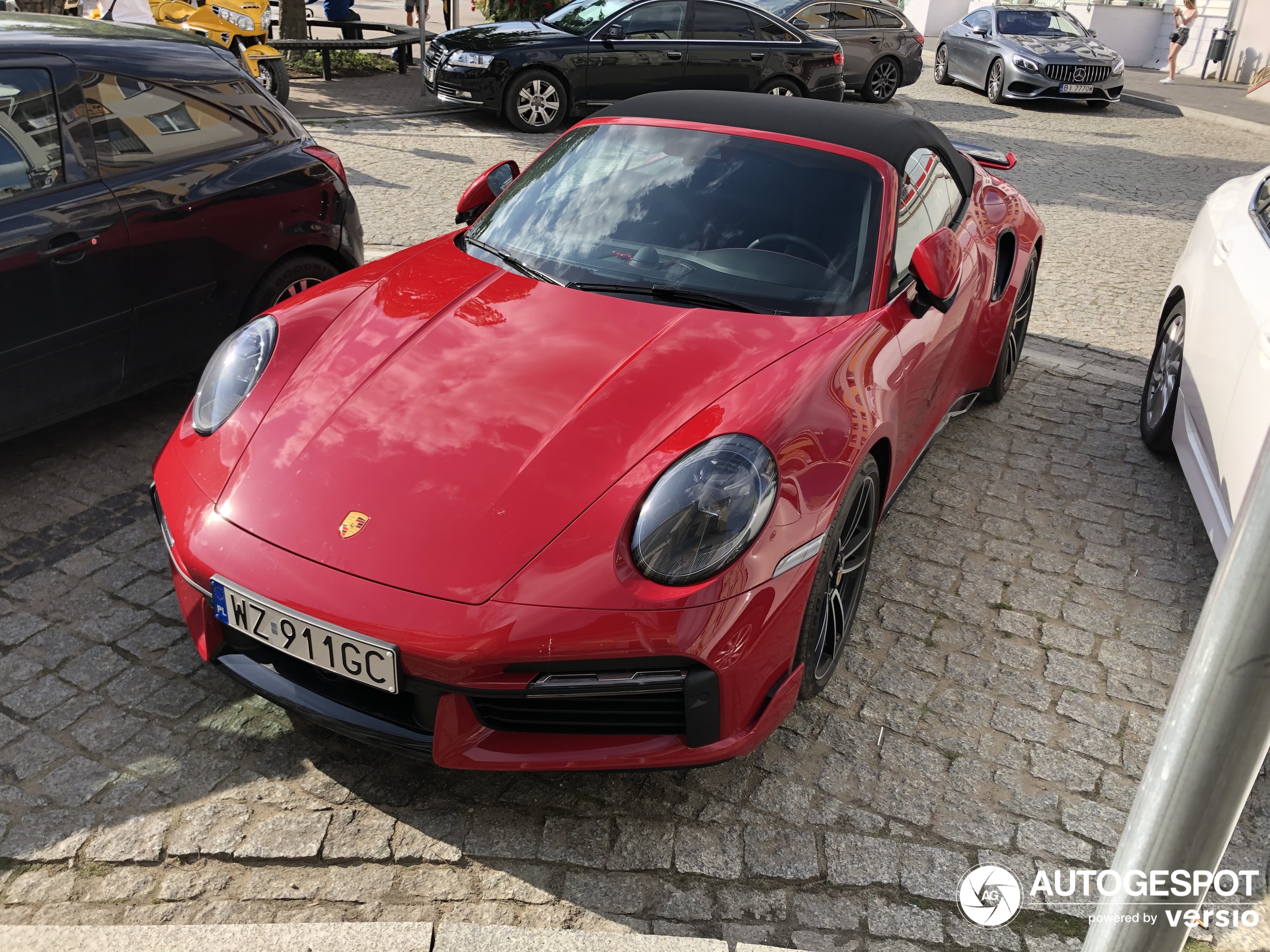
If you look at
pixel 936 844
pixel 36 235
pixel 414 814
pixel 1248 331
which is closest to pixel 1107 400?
pixel 1248 331

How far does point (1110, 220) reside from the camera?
9.71 m

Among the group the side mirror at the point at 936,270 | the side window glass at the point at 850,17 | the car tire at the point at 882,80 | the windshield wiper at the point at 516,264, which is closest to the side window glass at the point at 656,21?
the side window glass at the point at 850,17

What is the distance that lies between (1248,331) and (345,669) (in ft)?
11.0

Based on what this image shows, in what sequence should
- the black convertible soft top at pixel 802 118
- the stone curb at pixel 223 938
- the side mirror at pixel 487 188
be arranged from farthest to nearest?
the side mirror at pixel 487 188
the black convertible soft top at pixel 802 118
the stone curb at pixel 223 938

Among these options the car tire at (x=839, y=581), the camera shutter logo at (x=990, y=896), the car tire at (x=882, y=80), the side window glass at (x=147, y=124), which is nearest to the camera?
the camera shutter logo at (x=990, y=896)

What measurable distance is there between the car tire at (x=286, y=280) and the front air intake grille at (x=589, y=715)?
2.78 metres

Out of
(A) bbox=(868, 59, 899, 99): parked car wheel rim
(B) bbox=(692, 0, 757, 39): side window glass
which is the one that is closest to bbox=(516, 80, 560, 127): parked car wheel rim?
(B) bbox=(692, 0, 757, 39): side window glass

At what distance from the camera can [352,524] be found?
265 centimetres

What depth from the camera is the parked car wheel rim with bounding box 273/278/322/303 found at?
5059mm

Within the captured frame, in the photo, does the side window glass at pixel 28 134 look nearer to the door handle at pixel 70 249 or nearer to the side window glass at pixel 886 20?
the door handle at pixel 70 249

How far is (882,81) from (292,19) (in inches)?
319

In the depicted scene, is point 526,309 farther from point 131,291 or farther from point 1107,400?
point 1107,400

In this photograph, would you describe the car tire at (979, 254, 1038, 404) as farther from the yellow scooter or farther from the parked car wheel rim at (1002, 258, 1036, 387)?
the yellow scooter

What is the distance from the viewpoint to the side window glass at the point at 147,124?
4.31 m
